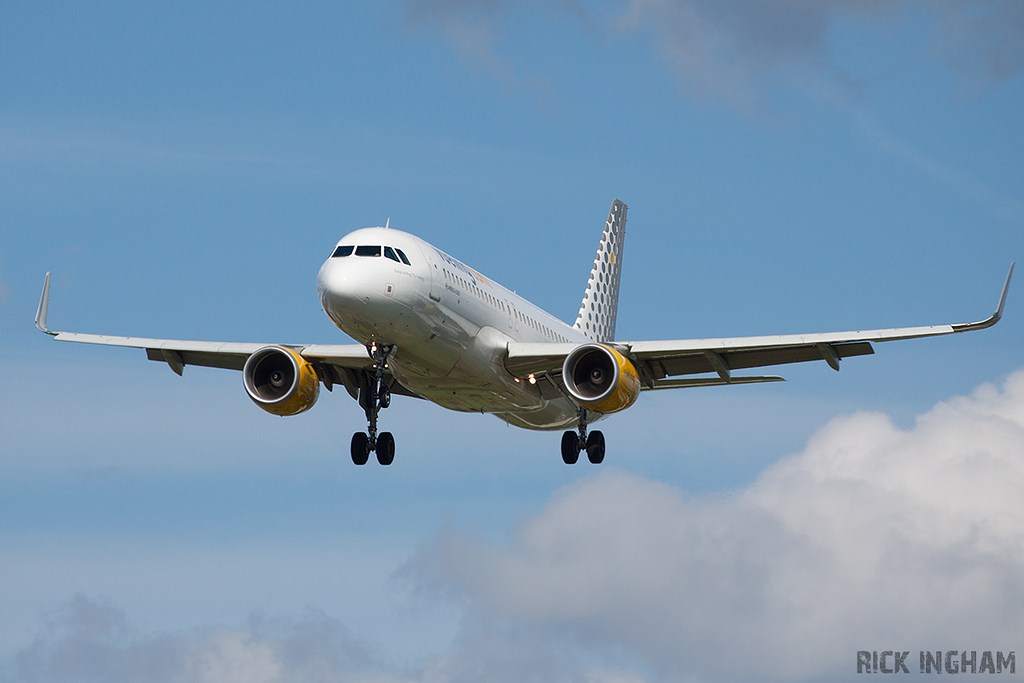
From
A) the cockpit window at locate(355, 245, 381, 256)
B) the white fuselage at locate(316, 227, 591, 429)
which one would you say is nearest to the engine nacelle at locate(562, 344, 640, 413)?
the white fuselage at locate(316, 227, 591, 429)

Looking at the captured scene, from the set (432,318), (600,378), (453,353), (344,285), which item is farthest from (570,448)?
(344,285)

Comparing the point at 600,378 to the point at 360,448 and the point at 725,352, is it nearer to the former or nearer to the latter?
the point at 725,352

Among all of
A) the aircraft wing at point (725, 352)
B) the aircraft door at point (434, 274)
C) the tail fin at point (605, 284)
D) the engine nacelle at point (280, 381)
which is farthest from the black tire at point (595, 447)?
the aircraft door at point (434, 274)

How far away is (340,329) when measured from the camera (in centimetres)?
3161

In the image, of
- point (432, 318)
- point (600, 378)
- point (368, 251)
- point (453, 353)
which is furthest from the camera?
point (600, 378)

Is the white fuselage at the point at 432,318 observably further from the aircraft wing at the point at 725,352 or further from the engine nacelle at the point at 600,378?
the engine nacelle at the point at 600,378

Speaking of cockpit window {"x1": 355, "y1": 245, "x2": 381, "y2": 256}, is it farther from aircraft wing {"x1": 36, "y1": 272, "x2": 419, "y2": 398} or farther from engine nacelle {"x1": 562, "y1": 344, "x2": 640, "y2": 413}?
engine nacelle {"x1": 562, "y1": 344, "x2": 640, "y2": 413}

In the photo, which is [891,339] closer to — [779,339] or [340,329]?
[779,339]

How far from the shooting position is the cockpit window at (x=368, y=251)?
103 ft

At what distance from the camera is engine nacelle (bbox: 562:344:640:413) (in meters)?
34.1

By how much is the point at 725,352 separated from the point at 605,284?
18353 millimetres

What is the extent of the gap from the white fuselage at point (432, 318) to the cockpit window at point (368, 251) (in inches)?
0.9

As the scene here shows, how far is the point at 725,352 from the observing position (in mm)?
35781

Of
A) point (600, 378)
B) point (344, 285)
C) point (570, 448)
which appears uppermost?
point (344, 285)
